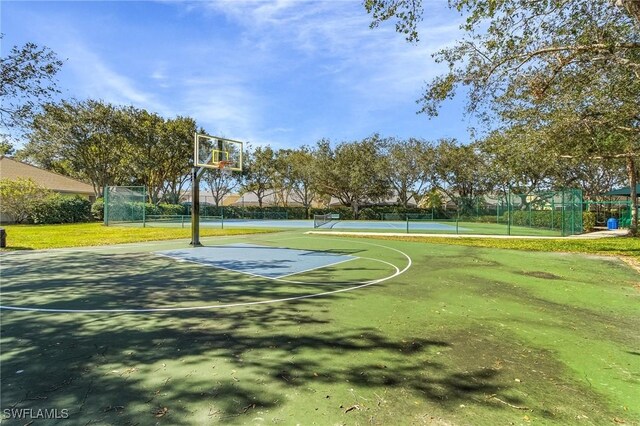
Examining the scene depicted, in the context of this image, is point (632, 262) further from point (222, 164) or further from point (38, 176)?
point (38, 176)

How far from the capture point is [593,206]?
36625 millimetres

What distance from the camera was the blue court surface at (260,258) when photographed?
1011 centimetres

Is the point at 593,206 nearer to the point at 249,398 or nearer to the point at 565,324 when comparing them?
the point at 565,324

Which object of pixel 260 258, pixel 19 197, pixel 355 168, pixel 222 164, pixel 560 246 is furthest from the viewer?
pixel 355 168

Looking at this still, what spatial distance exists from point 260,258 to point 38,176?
34.4 m

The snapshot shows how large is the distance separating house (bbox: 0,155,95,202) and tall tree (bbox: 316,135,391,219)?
27.1m

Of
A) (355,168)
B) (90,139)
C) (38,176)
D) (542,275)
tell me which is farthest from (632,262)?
(38,176)

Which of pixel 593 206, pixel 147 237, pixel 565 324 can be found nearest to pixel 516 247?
pixel 565 324

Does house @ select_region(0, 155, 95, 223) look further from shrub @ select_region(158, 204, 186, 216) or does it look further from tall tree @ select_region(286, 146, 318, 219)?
tall tree @ select_region(286, 146, 318, 219)

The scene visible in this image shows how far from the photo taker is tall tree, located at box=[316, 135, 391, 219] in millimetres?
45875

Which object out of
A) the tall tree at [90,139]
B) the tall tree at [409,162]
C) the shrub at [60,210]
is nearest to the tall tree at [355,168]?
the tall tree at [409,162]

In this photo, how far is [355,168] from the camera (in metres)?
45.5

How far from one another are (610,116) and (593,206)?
29.6 metres

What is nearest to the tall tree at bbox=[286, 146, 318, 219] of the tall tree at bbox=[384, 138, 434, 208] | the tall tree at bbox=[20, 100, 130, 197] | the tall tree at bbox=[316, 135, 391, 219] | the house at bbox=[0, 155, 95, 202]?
the tall tree at bbox=[316, 135, 391, 219]
